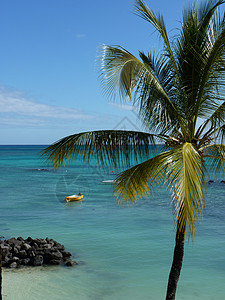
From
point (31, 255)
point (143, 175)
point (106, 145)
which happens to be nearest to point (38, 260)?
point (31, 255)

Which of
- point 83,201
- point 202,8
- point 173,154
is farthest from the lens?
point 83,201

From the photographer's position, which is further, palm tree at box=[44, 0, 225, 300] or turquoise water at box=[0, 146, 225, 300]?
turquoise water at box=[0, 146, 225, 300]

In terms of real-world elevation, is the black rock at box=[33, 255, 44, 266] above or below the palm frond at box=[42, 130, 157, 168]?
below

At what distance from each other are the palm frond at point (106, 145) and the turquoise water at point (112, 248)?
59cm

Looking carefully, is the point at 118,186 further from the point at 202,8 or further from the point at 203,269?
the point at 203,269

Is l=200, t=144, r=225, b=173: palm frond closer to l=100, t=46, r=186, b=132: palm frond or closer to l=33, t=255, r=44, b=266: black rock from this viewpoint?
l=100, t=46, r=186, b=132: palm frond

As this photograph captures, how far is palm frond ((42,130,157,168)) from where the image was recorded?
791 centimetres

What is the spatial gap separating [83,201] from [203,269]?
19.3m

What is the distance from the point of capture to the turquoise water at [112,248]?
13.6m

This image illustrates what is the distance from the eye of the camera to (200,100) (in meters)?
7.76

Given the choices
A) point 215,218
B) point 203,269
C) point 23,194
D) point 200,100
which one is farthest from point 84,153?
point 23,194

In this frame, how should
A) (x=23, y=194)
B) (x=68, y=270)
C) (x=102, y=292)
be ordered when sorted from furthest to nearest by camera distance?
1. (x=23, y=194)
2. (x=68, y=270)
3. (x=102, y=292)

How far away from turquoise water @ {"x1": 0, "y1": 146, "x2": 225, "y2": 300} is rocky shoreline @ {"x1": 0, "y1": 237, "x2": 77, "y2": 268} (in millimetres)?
435

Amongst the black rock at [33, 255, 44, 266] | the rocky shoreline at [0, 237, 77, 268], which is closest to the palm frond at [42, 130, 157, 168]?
the black rock at [33, 255, 44, 266]
